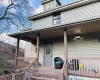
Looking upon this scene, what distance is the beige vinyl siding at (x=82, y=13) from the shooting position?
8.92 metres

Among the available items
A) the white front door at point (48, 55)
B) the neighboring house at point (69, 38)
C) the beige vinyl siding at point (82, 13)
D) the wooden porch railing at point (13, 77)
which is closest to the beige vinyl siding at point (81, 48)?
the neighboring house at point (69, 38)

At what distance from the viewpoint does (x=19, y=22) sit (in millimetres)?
16500

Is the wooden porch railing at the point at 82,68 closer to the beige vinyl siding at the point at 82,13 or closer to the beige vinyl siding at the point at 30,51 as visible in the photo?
the beige vinyl siding at the point at 82,13

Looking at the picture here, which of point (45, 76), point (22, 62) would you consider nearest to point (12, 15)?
point (22, 62)

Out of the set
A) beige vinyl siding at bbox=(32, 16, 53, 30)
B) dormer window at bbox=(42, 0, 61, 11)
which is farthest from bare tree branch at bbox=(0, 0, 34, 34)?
beige vinyl siding at bbox=(32, 16, 53, 30)

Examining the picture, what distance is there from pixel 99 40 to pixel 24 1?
12.9 m

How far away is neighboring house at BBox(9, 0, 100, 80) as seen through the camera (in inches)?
256

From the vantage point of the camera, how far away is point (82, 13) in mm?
9453

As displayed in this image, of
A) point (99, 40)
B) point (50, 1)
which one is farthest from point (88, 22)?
point (50, 1)

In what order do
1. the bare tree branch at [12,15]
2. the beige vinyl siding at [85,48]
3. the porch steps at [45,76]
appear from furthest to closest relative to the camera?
the bare tree branch at [12,15]
the beige vinyl siding at [85,48]
the porch steps at [45,76]

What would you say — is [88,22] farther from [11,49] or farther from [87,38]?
[11,49]

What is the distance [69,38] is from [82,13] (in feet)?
8.37

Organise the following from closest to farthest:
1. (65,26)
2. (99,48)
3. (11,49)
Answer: (65,26)
(99,48)
(11,49)

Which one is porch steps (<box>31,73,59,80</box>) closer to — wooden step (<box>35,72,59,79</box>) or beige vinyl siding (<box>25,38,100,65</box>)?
wooden step (<box>35,72,59,79</box>)
